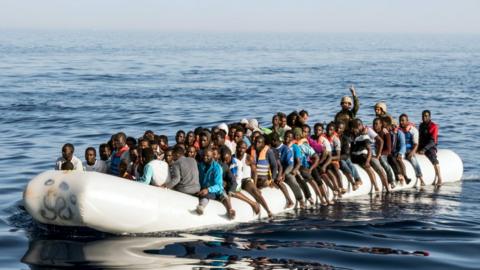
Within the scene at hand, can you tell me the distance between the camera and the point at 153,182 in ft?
48.1

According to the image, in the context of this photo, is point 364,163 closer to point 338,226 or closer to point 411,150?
point 411,150

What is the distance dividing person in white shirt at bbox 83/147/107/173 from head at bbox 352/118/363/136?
580 cm

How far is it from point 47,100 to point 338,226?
95.1 feet

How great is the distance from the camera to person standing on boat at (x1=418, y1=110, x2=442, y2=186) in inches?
791

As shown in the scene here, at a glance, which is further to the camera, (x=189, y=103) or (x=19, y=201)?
(x=189, y=103)

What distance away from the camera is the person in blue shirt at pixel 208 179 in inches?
580

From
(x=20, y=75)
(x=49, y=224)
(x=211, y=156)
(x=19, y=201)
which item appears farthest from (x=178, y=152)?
(x=20, y=75)

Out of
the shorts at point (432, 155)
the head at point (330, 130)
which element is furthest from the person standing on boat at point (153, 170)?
the shorts at point (432, 155)

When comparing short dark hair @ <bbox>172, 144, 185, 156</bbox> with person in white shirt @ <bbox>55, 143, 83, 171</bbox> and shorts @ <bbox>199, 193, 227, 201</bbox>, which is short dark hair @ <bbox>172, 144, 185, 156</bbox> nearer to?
shorts @ <bbox>199, 193, 227, 201</bbox>

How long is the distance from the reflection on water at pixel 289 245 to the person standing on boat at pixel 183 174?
0.90 meters

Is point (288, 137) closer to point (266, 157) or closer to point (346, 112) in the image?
point (266, 157)

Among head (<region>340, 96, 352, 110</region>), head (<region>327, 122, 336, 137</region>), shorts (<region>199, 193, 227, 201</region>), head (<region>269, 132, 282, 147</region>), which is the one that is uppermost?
head (<region>340, 96, 352, 110</region>)

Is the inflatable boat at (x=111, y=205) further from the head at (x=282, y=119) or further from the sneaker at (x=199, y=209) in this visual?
the head at (x=282, y=119)

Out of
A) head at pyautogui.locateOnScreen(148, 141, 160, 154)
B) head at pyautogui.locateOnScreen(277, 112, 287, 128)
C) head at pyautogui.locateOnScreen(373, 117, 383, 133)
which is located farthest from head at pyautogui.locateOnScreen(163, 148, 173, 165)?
head at pyautogui.locateOnScreen(373, 117, 383, 133)
